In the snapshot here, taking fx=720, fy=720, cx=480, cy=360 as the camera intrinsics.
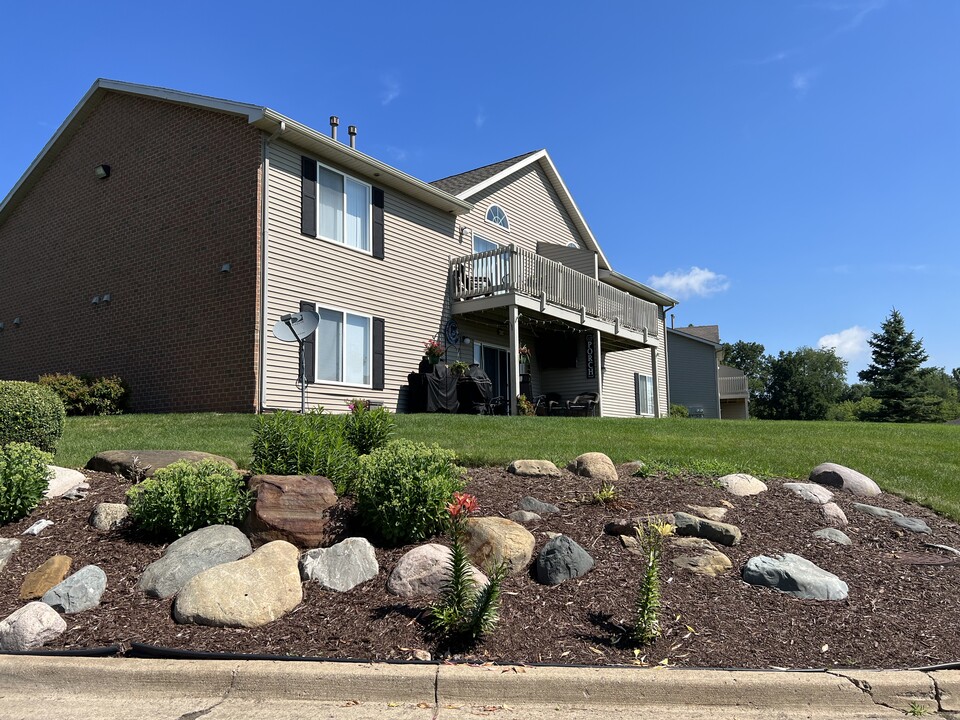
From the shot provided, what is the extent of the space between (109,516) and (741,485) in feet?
17.1

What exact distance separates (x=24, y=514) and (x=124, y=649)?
227 centimetres

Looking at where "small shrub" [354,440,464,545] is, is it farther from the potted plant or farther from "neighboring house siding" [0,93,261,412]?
the potted plant

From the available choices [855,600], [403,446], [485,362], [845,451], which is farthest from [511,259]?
[855,600]

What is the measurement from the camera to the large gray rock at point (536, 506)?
550 cm

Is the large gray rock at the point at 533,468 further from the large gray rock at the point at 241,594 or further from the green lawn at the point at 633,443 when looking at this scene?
the large gray rock at the point at 241,594

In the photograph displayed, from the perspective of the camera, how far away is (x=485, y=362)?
17.9m

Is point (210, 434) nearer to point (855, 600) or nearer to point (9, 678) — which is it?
point (9, 678)

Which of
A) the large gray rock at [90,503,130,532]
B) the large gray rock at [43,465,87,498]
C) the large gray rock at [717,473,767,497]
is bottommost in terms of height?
the large gray rock at [90,503,130,532]

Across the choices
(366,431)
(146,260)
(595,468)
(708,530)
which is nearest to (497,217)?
(146,260)

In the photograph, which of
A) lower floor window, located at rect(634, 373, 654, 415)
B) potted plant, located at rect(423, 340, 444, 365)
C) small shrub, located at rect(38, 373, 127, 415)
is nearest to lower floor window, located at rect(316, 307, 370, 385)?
potted plant, located at rect(423, 340, 444, 365)

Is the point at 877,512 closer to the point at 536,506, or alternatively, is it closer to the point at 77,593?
the point at 536,506

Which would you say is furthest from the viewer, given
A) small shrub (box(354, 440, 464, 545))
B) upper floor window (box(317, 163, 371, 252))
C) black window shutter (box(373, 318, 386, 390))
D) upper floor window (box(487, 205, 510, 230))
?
upper floor window (box(487, 205, 510, 230))

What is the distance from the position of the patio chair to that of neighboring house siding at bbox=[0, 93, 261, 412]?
908 cm

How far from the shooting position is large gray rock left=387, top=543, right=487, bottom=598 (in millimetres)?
4359
